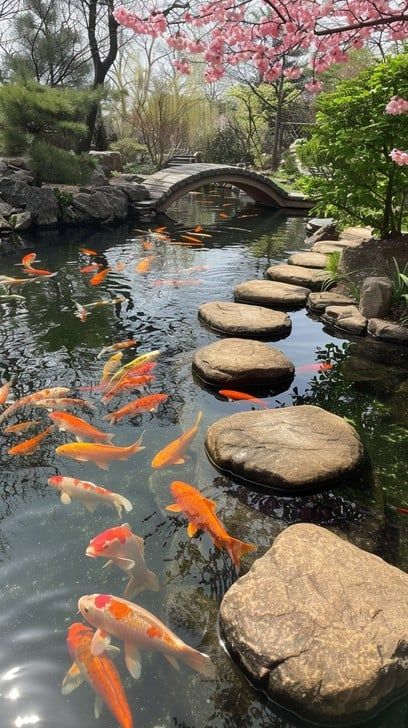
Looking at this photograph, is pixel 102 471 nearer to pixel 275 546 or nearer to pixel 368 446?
pixel 275 546

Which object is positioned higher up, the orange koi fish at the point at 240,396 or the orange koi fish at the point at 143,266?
the orange koi fish at the point at 143,266

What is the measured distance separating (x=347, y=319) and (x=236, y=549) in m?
4.34

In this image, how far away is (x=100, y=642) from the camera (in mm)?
2188

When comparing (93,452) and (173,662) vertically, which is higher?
(93,452)

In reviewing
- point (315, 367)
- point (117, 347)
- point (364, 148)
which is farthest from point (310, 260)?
point (117, 347)

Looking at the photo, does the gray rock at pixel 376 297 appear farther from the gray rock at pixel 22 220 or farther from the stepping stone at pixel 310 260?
the gray rock at pixel 22 220

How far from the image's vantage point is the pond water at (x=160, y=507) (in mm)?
2119

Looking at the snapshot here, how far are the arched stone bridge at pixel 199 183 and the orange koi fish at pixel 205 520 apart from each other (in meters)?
13.5

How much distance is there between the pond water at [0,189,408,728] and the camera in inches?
83.4

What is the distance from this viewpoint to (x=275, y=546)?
2635mm

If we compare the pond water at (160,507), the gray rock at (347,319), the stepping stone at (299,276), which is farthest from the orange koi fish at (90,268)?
the gray rock at (347,319)

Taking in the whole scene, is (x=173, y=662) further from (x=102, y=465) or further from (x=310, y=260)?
(x=310, y=260)

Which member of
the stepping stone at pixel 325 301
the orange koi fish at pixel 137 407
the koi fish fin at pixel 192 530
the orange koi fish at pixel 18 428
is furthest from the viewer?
the stepping stone at pixel 325 301

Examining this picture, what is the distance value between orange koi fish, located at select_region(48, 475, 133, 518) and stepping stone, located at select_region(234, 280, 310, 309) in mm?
4561
